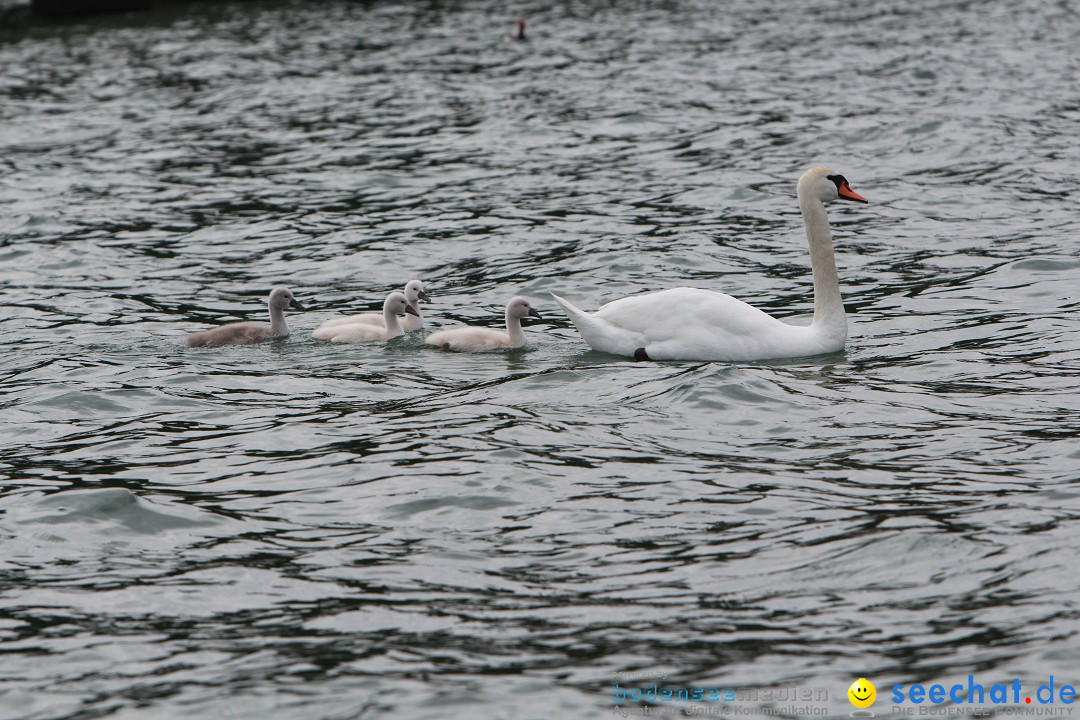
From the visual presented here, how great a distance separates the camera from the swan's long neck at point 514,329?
11.9 metres

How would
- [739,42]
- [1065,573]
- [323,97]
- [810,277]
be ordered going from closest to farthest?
1. [1065,573]
2. [810,277]
3. [323,97]
4. [739,42]

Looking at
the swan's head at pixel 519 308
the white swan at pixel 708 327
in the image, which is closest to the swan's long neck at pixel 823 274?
the white swan at pixel 708 327

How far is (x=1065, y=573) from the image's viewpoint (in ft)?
22.6

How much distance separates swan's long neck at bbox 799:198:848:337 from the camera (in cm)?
1127

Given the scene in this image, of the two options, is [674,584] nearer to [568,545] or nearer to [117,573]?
[568,545]

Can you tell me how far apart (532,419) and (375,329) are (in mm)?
2806

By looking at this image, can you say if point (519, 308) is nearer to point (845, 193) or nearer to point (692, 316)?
point (692, 316)

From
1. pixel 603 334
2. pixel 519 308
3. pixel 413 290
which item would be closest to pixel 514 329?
pixel 519 308

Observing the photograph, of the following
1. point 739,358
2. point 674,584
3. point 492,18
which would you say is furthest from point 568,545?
point 492,18

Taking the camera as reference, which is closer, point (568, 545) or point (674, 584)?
point (674, 584)

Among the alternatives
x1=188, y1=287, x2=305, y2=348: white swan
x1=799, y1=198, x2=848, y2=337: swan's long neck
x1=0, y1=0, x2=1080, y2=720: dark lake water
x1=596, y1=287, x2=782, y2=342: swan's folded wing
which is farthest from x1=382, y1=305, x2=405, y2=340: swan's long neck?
x1=799, y1=198, x2=848, y2=337: swan's long neck

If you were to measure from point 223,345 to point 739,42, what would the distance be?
18.3 metres

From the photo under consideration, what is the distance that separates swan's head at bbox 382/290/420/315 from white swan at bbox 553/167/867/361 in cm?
158

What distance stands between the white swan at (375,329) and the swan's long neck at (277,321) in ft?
0.87
